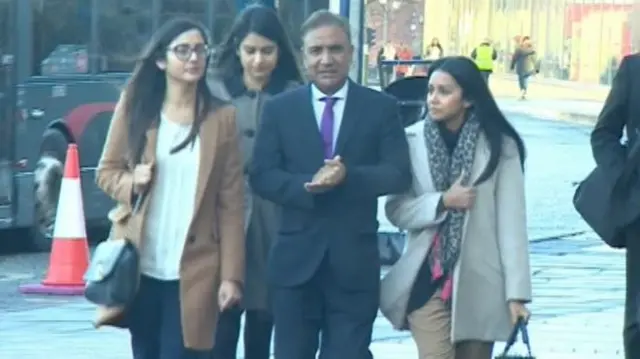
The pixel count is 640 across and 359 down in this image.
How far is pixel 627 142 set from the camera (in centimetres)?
710

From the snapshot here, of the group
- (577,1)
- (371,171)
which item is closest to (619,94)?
(371,171)

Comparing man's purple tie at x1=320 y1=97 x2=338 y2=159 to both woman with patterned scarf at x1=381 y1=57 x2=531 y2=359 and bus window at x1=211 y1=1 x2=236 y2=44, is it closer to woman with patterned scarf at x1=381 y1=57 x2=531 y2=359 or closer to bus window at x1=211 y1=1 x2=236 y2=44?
woman with patterned scarf at x1=381 y1=57 x2=531 y2=359

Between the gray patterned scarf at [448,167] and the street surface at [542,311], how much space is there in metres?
3.15

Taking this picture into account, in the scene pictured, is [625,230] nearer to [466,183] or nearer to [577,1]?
[466,183]

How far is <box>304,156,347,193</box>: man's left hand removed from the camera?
6.60 meters

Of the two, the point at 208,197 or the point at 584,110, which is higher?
the point at 208,197

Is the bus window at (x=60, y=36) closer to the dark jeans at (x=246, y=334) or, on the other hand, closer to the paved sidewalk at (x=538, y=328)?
the paved sidewalk at (x=538, y=328)

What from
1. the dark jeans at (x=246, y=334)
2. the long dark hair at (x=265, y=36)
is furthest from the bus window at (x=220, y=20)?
the dark jeans at (x=246, y=334)

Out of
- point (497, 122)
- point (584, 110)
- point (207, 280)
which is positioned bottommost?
point (584, 110)

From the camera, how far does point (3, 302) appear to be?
12602 millimetres

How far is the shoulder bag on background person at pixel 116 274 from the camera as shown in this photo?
6652mm

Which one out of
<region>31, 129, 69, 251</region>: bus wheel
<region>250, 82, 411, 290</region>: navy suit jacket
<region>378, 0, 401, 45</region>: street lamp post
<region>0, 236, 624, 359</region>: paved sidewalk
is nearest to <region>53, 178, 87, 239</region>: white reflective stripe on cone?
<region>0, 236, 624, 359</region>: paved sidewalk

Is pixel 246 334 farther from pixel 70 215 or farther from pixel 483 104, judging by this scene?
pixel 70 215

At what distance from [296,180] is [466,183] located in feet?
2.11
